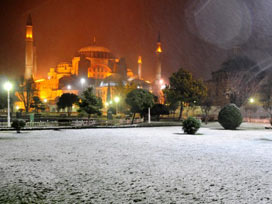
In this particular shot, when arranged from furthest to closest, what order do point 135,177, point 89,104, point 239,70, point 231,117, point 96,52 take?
1. point 96,52
2. point 239,70
3. point 89,104
4. point 231,117
5. point 135,177

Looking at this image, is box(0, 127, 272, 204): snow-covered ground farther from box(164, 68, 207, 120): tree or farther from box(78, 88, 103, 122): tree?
box(164, 68, 207, 120): tree

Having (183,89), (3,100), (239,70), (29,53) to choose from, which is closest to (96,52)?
(29,53)

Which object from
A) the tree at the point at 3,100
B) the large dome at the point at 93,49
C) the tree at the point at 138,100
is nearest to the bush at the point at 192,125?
the tree at the point at 138,100

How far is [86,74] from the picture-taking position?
4970 inches

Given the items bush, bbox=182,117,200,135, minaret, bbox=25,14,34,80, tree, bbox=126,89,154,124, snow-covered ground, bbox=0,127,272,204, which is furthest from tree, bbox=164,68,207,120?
minaret, bbox=25,14,34,80

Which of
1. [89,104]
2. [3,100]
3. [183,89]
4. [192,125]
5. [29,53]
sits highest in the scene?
[29,53]

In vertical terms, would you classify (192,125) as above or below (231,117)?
below

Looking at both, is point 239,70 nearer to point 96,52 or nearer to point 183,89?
point 183,89

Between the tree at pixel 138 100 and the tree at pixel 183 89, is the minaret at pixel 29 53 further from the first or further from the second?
the tree at pixel 138 100

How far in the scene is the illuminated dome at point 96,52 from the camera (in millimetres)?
139875

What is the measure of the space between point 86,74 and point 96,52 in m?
18.6

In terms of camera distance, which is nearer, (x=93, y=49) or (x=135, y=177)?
(x=135, y=177)

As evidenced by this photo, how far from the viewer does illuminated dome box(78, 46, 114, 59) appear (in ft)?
459

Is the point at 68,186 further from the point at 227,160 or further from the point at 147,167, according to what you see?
the point at 227,160
